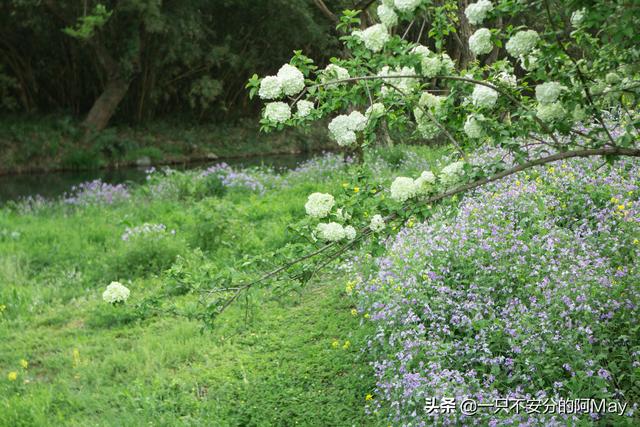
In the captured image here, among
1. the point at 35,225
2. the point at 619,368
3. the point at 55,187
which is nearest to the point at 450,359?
the point at 619,368

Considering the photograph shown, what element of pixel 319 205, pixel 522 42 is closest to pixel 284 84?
pixel 319 205

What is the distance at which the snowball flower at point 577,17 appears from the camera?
297cm

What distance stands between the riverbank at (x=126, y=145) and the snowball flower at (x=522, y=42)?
717 inches

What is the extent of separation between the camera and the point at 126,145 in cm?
2131

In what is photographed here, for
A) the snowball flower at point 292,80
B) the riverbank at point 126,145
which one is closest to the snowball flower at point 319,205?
the snowball flower at point 292,80

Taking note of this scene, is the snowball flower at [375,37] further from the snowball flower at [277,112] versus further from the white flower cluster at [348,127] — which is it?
the snowball flower at [277,112]

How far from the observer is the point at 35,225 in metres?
8.79

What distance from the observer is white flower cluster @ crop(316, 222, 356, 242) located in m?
3.20

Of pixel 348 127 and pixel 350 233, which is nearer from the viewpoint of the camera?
pixel 350 233

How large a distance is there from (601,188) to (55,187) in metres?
13.7

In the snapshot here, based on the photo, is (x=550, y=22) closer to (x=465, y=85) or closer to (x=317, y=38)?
(x=465, y=85)

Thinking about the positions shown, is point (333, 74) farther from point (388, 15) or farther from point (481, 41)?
point (481, 41)

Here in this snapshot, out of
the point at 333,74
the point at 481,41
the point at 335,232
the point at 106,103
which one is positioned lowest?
the point at 335,232

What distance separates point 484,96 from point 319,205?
3.12ft
